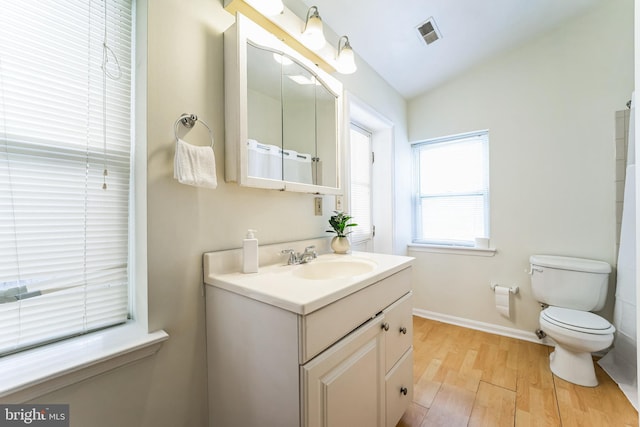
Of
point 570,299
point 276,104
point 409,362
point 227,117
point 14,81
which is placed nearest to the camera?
point 14,81

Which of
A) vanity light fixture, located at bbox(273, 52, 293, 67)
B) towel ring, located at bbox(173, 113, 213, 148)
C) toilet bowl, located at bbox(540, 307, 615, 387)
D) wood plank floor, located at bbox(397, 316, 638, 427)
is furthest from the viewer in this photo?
toilet bowl, located at bbox(540, 307, 615, 387)

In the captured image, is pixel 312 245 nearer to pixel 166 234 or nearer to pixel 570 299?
pixel 166 234

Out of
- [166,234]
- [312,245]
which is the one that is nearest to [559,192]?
[312,245]

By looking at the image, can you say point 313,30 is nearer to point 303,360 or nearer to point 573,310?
point 303,360

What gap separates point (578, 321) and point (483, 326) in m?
0.84

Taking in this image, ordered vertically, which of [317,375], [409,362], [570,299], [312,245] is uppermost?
[312,245]

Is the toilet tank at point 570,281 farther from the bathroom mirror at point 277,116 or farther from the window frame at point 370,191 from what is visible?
the bathroom mirror at point 277,116

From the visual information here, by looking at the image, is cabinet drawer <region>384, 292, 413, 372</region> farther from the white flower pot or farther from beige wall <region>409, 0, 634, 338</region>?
beige wall <region>409, 0, 634, 338</region>

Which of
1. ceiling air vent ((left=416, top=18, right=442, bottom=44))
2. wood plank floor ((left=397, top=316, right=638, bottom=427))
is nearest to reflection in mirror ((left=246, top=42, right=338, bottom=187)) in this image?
ceiling air vent ((left=416, top=18, right=442, bottom=44))

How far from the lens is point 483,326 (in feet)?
7.65

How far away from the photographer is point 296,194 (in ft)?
4.67

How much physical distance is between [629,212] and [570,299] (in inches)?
27.3

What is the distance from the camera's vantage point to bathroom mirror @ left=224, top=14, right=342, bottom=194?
1038mm

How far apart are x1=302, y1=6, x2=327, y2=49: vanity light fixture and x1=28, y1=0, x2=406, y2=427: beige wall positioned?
39 cm
